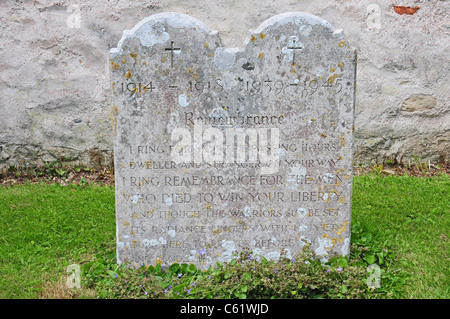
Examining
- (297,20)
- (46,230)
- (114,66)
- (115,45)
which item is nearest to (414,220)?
(297,20)

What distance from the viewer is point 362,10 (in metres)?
5.43

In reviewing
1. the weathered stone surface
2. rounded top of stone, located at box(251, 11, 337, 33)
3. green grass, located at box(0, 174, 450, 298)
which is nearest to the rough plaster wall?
the weathered stone surface

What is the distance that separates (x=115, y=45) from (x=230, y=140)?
2.84m

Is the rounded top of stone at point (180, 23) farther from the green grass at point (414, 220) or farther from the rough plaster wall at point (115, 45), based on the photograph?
the rough plaster wall at point (115, 45)

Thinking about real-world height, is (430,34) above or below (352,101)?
above

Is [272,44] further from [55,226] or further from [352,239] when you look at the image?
[55,226]

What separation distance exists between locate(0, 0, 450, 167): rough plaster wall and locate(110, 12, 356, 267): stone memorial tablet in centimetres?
242

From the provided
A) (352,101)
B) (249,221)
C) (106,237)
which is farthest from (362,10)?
(106,237)

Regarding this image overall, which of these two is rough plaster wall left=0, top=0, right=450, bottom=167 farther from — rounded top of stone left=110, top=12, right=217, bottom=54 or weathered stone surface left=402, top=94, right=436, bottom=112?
rounded top of stone left=110, top=12, right=217, bottom=54

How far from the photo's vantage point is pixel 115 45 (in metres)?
5.46

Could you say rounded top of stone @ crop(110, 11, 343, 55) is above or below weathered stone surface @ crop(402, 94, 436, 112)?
above

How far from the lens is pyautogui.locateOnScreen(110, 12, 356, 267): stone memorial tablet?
318 cm

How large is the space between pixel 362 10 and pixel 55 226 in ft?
13.9

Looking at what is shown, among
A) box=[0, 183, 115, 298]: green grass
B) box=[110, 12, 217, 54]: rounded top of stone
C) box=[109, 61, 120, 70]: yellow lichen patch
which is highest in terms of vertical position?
box=[110, 12, 217, 54]: rounded top of stone
